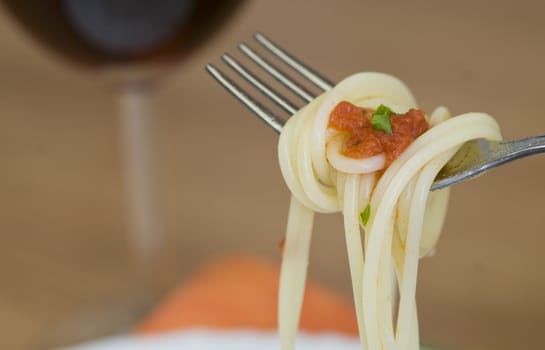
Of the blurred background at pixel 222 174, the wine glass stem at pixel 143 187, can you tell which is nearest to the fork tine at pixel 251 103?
the blurred background at pixel 222 174

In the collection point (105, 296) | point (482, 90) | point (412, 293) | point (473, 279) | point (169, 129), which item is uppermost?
point (169, 129)

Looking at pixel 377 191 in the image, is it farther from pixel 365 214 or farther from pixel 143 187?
pixel 143 187

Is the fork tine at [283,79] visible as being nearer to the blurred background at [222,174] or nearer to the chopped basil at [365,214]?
the chopped basil at [365,214]

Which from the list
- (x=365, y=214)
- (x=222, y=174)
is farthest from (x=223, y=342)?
(x=222, y=174)

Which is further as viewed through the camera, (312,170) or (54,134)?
(54,134)

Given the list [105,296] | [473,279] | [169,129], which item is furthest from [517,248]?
[169,129]

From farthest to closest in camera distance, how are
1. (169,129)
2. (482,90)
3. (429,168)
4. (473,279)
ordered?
1. (169,129)
2. (482,90)
3. (473,279)
4. (429,168)

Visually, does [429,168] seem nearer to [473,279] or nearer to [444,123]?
[444,123]

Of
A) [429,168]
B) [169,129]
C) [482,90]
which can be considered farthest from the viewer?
[169,129]
